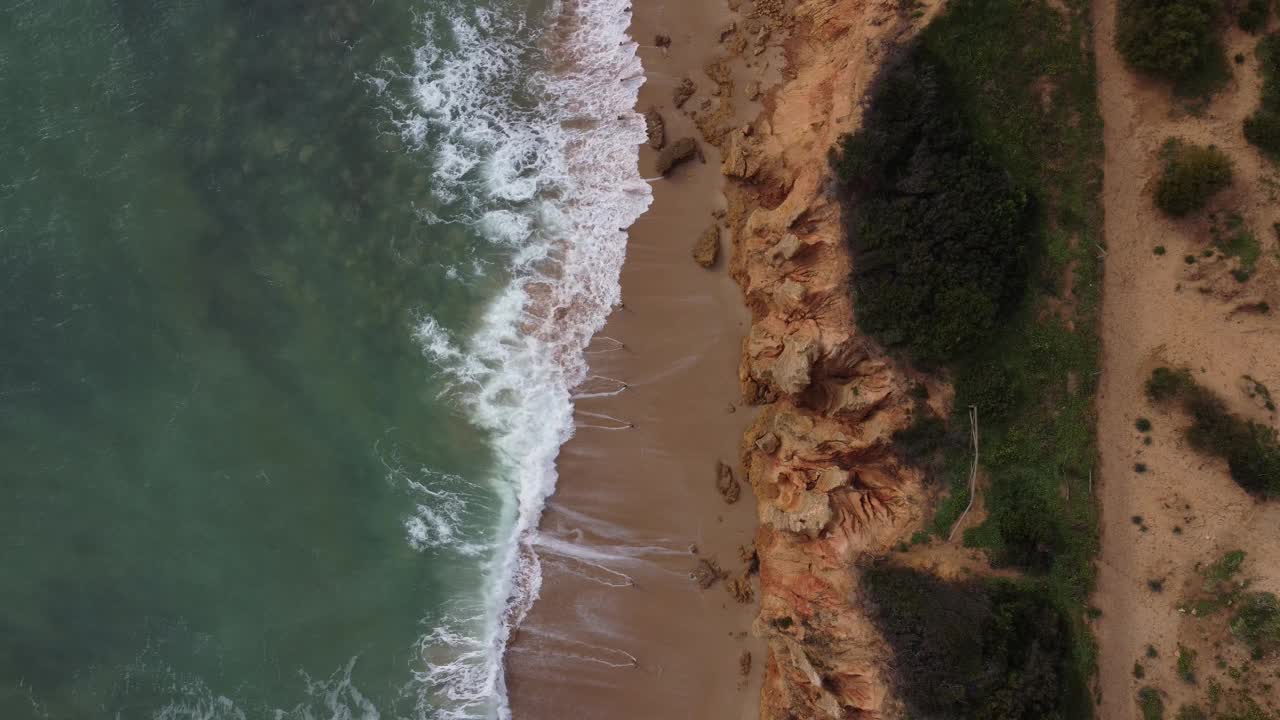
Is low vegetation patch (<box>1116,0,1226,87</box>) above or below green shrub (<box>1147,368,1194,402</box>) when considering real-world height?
above

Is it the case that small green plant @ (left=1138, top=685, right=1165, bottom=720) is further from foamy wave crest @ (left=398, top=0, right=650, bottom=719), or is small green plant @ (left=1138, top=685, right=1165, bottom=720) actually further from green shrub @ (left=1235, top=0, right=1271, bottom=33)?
green shrub @ (left=1235, top=0, right=1271, bottom=33)

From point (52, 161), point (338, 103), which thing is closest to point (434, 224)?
point (338, 103)

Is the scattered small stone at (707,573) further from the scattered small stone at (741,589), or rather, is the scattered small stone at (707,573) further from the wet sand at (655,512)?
the scattered small stone at (741,589)

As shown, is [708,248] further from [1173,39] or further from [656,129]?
[1173,39]

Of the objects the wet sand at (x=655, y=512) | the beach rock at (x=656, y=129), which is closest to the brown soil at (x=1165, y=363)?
the wet sand at (x=655, y=512)

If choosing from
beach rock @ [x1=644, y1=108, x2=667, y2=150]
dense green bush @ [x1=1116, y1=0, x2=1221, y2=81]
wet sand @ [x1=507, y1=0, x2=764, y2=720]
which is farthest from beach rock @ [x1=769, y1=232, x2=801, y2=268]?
dense green bush @ [x1=1116, y1=0, x2=1221, y2=81]

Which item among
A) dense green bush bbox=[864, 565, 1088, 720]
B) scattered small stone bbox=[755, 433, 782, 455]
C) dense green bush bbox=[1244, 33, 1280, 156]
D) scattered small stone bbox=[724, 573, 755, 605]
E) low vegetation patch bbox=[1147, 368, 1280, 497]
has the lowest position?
scattered small stone bbox=[724, 573, 755, 605]

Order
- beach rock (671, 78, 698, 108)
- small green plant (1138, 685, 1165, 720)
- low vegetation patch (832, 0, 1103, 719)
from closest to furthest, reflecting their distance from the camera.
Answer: small green plant (1138, 685, 1165, 720) → low vegetation patch (832, 0, 1103, 719) → beach rock (671, 78, 698, 108)
